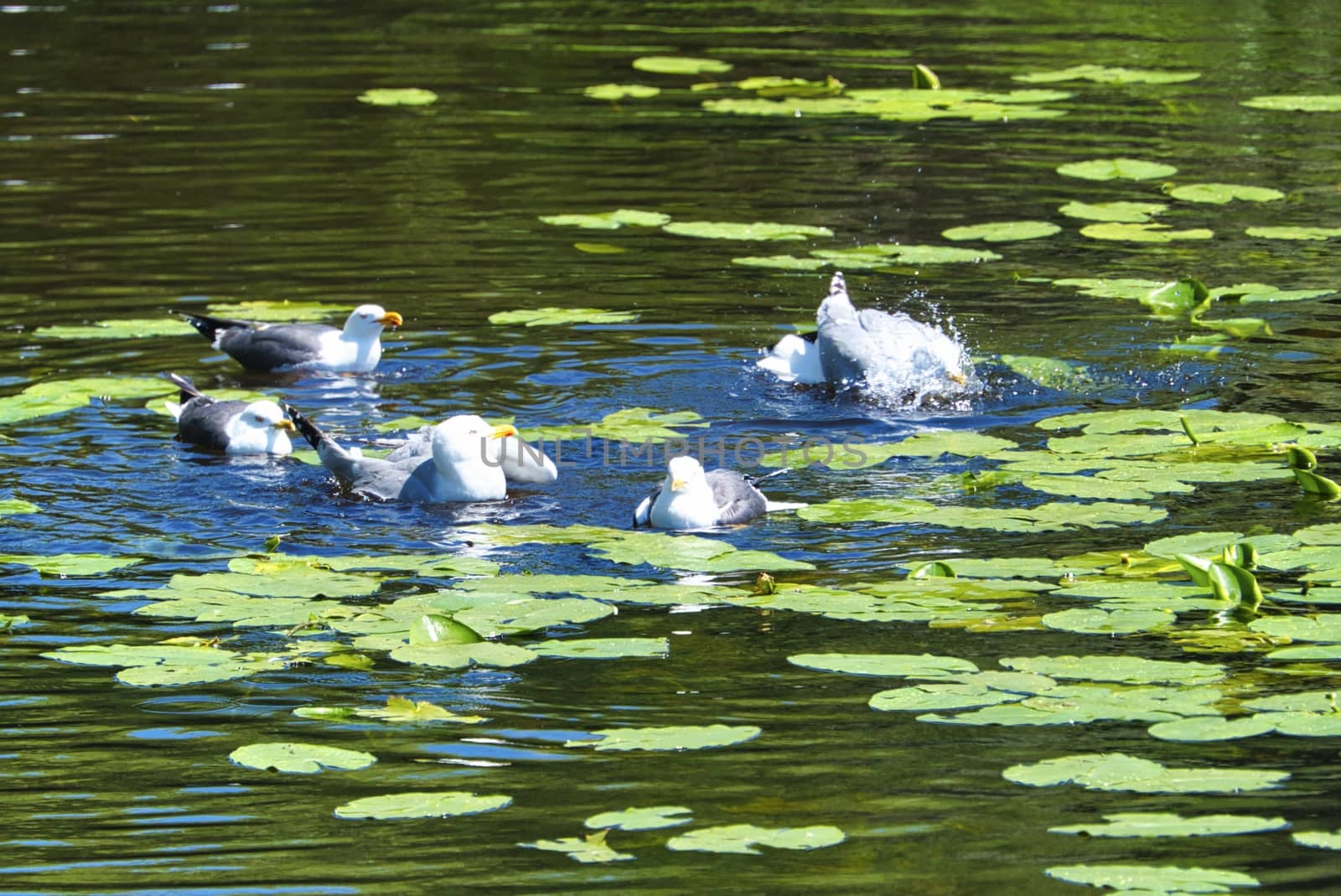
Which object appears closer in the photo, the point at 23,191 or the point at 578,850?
the point at 578,850

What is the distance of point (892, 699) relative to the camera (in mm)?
5746

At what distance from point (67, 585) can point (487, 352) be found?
3656 millimetres

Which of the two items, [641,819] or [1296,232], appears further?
[1296,232]

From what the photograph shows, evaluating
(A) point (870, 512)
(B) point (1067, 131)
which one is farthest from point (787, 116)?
(A) point (870, 512)

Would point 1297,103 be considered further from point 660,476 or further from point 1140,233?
point 660,476

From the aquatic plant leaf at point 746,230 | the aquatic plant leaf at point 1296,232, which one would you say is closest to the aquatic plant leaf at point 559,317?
the aquatic plant leaf at point 746,230

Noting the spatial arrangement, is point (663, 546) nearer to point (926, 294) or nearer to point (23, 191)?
point (926, 294)

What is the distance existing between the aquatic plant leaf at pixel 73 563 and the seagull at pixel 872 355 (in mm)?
3787

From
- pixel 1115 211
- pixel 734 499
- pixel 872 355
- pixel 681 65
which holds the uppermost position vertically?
pixel 681 65

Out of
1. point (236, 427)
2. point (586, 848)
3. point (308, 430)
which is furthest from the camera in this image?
point (236, 427)

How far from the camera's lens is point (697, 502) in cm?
765

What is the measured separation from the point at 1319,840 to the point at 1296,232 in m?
7.83

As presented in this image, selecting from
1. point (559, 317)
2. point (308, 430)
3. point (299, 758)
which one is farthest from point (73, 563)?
point (559, 317)

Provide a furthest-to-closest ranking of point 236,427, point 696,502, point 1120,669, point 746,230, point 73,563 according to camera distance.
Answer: point 746,230 → point 236,427 → point 696,502 → point 73,563 → point 1120,669
